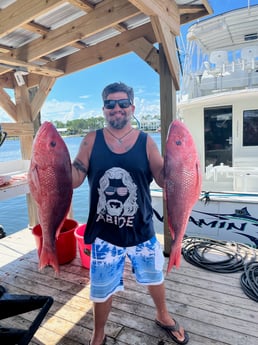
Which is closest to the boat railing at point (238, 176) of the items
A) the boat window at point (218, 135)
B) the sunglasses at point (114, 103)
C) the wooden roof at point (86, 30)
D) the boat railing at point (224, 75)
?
the boat window at point (218, 135)

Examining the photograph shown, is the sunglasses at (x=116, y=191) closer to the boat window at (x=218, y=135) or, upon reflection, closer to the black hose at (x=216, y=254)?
the black hose at (x=216, y=254)

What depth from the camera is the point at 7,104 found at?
3406 mm

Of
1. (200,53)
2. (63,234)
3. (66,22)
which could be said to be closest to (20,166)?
(63,234)

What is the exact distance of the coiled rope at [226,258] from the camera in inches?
88.5

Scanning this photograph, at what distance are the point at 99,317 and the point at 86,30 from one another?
7.91ft

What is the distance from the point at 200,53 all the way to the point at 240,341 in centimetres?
704

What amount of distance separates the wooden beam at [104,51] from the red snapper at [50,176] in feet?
6.31

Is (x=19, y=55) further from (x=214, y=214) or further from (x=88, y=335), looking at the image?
(x=214, y=214)

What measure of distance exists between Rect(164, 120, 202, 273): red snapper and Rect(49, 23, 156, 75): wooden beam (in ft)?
5.84

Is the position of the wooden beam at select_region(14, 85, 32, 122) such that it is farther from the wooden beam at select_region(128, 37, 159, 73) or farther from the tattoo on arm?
the tattoo on arm

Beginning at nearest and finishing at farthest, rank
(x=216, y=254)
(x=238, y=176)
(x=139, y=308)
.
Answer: (x=139, y=308) → (x=216, y=254) → (x=238, y=176)

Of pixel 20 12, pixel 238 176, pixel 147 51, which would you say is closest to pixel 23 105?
pixel 20 12

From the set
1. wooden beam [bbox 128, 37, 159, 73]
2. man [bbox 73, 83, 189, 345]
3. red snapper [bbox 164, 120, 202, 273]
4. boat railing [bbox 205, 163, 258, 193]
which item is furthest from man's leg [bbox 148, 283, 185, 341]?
boat railing [bbox 205, 163, 258, 193]

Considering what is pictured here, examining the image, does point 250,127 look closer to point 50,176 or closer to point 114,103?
point 114,103
